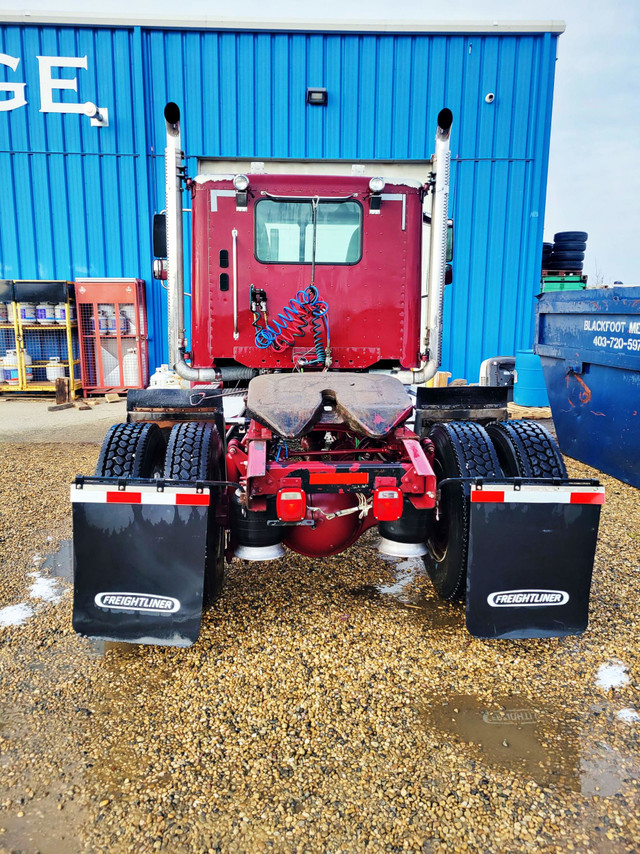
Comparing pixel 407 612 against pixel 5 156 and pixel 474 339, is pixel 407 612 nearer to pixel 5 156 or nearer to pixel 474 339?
pixel 474 339

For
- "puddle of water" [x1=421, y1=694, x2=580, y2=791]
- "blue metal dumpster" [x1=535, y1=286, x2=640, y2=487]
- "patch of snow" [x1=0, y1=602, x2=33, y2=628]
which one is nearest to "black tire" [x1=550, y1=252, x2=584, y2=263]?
"blue metal dumpster" [x1=535, y1=286, x2=640, y2=487]

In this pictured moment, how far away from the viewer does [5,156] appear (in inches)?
448

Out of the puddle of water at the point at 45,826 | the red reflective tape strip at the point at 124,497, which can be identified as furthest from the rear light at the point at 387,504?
the puddle of water at the point at 45,826

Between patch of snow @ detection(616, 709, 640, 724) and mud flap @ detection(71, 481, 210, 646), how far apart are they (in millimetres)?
1889

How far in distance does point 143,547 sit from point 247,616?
891 mm

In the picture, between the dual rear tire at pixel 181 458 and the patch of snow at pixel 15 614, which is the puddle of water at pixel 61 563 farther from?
the dual rear tire at pixel 181 458

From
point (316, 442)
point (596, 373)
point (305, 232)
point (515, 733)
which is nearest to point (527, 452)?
point (316, 442)

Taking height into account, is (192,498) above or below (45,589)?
above

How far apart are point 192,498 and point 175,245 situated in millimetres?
2026

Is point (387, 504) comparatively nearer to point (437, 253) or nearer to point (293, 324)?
point (293, 324)

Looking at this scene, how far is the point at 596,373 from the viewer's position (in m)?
6.68

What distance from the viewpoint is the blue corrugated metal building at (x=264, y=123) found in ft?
36.1

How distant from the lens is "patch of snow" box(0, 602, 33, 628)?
11.1 ft

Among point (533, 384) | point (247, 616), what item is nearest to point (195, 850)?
point (247, 616)
